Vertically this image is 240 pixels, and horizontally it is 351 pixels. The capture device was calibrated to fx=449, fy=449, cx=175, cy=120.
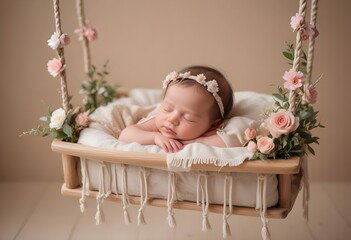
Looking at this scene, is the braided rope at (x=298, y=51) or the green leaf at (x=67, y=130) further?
the green leaf at (x=67, y=130)

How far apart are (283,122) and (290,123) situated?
2cm

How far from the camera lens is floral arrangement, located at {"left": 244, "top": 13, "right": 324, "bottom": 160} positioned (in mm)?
1215

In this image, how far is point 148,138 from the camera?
1459 millimetres

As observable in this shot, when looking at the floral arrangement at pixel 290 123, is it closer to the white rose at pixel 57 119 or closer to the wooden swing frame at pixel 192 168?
the wooden swing frame at pixel 192 168

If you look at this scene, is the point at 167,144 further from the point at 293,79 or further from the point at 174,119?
the point at 293,79

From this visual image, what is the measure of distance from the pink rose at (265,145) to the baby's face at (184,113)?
0.27m

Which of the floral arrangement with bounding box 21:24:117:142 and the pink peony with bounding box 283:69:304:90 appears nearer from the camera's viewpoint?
the pink peony with bounding box 283:69:304:90

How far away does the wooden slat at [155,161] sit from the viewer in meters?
1.22

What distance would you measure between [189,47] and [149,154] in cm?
116

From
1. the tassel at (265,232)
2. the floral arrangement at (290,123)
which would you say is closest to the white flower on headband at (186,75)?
the floral arrangement at (290,123)

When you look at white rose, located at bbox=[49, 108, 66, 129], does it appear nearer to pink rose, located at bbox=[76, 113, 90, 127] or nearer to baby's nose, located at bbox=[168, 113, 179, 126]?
pink rose, located at bbox=[76, 113, 90, 127]

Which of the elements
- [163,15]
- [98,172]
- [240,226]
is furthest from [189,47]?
[98,172]

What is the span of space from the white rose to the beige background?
98 centimetres

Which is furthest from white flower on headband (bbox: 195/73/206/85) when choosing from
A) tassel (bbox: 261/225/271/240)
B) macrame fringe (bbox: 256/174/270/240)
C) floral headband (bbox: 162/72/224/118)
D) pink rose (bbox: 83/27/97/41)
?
pink rose (bbox: 83/27/97/41)
